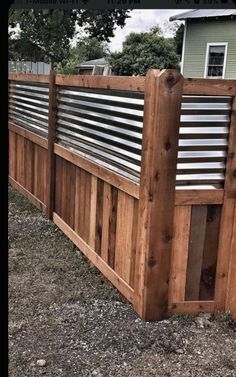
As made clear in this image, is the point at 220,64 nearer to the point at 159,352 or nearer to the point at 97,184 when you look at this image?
the point at 97,184

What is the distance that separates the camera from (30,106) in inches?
225

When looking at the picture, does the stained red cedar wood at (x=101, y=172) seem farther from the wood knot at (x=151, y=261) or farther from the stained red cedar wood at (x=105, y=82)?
the stained red cedar wood at (x=105, y=82)

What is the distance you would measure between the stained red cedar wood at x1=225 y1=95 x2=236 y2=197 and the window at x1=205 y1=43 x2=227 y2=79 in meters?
15.1

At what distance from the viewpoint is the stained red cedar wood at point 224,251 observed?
2881 millimetres

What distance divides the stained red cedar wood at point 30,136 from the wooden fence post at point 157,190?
252 centimetres

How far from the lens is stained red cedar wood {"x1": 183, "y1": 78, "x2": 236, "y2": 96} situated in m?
2.69

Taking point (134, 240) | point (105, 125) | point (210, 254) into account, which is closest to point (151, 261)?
point (134, 240)

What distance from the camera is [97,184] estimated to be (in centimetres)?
367

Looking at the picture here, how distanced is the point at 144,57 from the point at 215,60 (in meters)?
2.68

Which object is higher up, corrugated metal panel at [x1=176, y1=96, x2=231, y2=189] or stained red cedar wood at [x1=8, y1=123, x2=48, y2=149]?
→ corrugated metal panel at [x1=176, y1=96, x2=231, y2=189]

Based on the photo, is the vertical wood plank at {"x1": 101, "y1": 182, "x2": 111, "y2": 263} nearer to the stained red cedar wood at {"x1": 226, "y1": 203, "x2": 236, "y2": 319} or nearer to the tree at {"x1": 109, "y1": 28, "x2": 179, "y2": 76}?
the stained red cedar wood at {"x1": 226, "y1": 203, "x2": 236, "y2": 319}

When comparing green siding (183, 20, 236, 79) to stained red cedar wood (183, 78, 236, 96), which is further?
green siding (183, 20, 236, 79)

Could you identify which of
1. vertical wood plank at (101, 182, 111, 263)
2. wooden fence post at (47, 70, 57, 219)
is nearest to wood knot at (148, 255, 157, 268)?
vertical wood plank at (101, 182, 111, 263)

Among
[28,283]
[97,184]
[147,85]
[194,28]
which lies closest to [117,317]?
[28,283]
